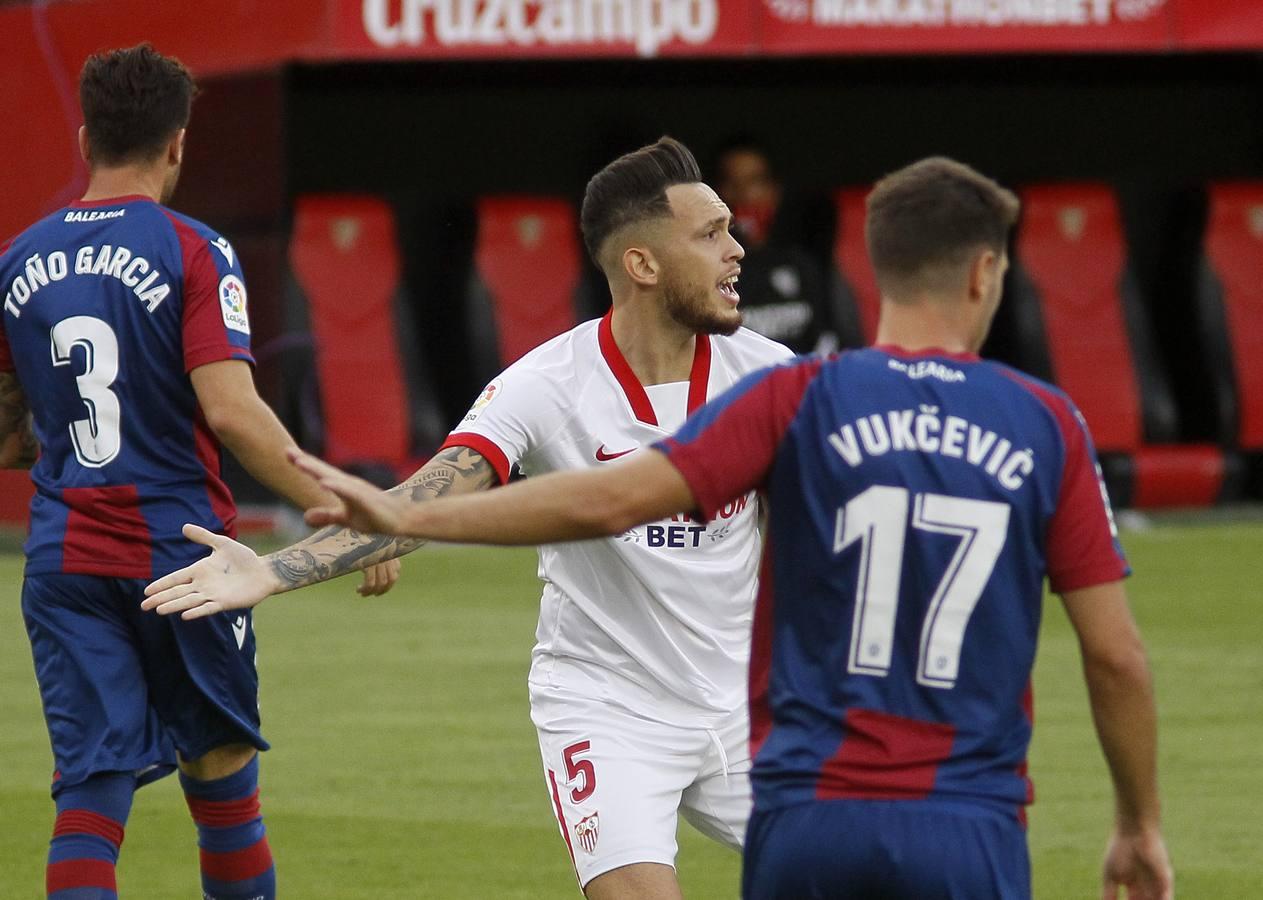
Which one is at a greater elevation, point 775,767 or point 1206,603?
point 775,767

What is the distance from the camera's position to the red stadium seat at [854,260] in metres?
16.2

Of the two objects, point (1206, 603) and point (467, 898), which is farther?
point (1206, 603)

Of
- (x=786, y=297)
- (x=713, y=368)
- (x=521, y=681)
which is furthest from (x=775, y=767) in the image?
(x=786, y=297)

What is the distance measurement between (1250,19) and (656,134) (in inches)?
173

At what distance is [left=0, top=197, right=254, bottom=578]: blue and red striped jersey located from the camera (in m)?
4.85

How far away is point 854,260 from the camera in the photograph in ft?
54.3

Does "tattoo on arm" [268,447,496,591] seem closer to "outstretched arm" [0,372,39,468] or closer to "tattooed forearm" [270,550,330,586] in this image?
"tattooed forearm" [270,550,330,586]

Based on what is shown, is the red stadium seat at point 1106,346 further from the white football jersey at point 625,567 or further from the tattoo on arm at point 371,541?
the tattoo on arm at point 371,541

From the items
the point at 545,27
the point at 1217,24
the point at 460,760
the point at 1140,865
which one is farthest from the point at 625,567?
the point at 1217,24

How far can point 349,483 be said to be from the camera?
3.50 m

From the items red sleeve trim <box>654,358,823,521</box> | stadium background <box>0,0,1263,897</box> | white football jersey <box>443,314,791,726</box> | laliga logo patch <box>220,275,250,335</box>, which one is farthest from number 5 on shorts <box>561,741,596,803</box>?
stadium background <box>0,0,1263,897</box>

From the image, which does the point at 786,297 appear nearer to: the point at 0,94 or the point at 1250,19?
the point at 1250,19

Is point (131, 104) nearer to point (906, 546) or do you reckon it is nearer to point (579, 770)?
point (579, 770)

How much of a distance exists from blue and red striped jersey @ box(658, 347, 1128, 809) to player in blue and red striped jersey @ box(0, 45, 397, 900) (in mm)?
1541
